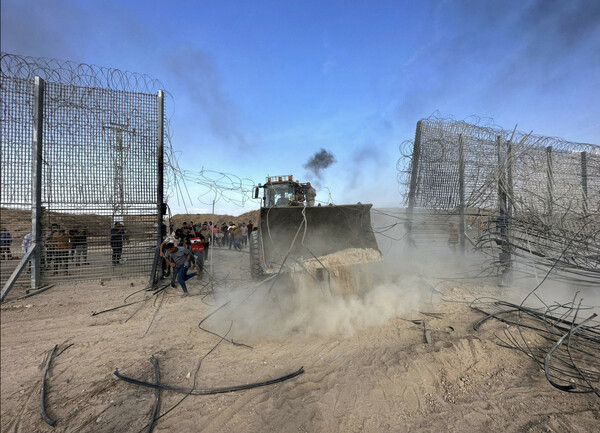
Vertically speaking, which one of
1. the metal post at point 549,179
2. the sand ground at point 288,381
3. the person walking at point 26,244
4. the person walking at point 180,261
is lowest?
the sand ground at point 288,381

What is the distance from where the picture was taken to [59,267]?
271 inches

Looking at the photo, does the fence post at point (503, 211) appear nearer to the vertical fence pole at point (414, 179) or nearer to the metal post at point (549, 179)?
the metal post at point (549, 179)

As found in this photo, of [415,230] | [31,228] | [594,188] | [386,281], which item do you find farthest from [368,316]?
[594,188]

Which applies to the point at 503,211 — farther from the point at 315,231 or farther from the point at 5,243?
the point at 5,243

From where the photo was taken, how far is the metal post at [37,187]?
21.5 feet

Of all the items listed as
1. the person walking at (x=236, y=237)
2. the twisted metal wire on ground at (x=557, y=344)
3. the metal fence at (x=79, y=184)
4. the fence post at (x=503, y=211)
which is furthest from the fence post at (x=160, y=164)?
the person walking at (x=236, y=237)

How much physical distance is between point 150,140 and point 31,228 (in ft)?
11.3

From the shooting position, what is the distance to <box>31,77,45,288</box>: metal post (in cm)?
657

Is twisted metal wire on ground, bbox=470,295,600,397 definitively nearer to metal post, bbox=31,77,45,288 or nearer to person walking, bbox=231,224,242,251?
metal post, bbox=31,77,45,288

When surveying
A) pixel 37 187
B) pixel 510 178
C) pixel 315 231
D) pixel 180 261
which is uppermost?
pixel 510 178

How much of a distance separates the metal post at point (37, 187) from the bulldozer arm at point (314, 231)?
505 centimetres

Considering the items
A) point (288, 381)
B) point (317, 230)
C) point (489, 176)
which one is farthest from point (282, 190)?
point (288, 381)

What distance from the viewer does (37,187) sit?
21.7 ft

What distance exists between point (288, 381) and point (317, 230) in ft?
13.0
